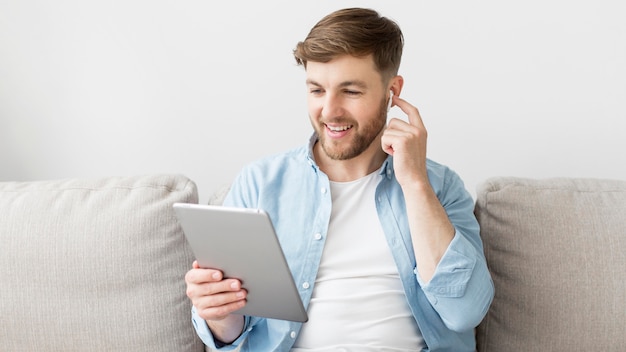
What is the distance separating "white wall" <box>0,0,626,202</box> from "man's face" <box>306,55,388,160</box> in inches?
18.8

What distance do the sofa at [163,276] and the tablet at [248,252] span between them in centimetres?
41

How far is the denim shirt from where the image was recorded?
1589 millimetres

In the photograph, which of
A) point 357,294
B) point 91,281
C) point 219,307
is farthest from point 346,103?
point 91,281

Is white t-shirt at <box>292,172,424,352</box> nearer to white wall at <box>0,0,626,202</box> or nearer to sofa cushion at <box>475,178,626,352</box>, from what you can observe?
sofa cushion at <box>475,178,626,352</box>

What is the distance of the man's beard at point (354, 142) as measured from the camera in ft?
5.50

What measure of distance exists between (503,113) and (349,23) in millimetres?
681

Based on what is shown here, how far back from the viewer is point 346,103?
1646mm

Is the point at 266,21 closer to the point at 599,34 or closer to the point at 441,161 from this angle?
the point at 441,161

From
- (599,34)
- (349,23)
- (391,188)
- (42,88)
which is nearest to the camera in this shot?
(349,23)

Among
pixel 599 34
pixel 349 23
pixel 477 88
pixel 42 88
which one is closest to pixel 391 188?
pixel 349 23

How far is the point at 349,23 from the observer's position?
64.4 inches

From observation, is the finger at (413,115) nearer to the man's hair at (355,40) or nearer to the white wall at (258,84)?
the man's hair at (355,40)

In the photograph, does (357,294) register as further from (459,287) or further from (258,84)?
A: (258,84)

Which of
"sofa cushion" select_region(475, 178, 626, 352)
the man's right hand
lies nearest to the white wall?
"sofa cushion" select_region(475, 178, 626, 352)
